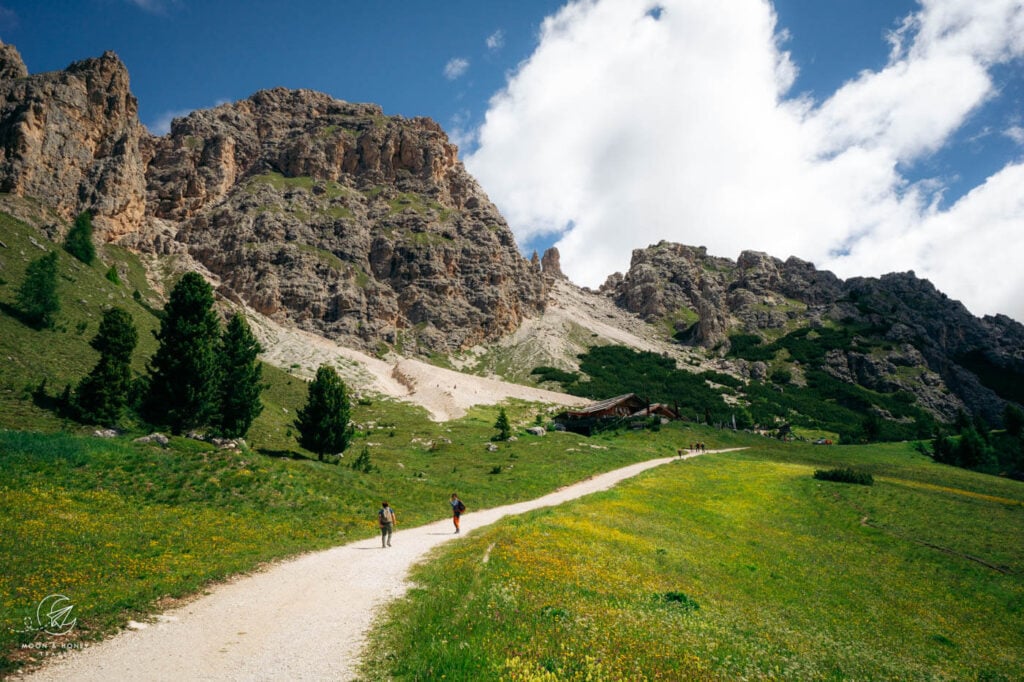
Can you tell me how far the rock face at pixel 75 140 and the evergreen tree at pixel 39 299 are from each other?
83577 millimetres

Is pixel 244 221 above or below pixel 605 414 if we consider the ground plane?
above

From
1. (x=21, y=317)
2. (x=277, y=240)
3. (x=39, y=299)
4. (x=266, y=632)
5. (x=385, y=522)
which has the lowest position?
(x=266, y=632)

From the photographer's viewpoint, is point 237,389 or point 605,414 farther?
point 605,414

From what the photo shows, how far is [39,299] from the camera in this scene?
49.3 metres

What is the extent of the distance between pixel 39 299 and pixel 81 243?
46030 millimetres

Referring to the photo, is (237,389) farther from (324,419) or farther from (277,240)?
(277,240)

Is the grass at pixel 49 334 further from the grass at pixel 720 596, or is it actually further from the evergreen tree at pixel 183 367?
the grass at pixel 720 596

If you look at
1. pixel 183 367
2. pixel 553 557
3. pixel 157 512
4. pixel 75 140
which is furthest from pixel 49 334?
pixel 75 140

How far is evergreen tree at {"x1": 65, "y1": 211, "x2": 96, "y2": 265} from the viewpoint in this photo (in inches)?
3250

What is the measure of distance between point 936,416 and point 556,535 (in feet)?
735

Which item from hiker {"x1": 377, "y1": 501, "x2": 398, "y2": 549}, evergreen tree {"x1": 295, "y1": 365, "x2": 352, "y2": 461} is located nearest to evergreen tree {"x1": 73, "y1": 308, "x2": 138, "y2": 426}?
evergreen tree {"x1": 295, "y1": 365, "x2": 352, "y2": 461}

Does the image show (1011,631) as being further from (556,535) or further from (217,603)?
(217,603)

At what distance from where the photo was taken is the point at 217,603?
1393 centimetres

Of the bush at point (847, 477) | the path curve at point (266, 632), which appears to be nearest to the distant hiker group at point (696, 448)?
the bush at point (847, 477)
